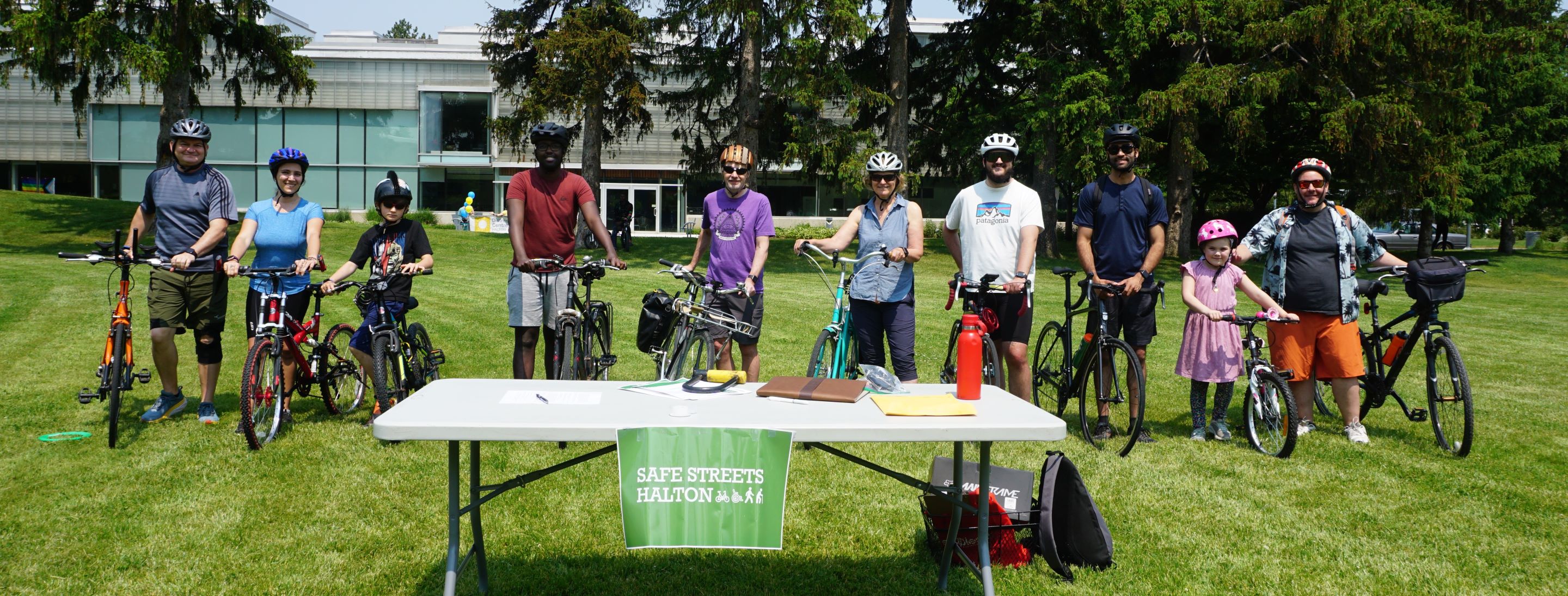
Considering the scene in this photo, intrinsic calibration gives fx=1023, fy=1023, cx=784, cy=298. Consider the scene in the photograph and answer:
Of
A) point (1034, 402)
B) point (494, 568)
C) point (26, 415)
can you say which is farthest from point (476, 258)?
point (494, 568)

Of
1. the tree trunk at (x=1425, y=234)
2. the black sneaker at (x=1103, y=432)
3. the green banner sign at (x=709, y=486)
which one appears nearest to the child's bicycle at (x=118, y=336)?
the green banner sign at (x=709, y=486)

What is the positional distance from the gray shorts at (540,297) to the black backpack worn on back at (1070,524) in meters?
3.15

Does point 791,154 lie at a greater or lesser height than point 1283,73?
lesser

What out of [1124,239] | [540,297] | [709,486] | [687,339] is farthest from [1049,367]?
[709,486]

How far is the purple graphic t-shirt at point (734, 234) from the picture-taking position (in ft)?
21.0

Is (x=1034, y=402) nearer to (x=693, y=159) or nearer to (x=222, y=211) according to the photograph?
(x=222, y=211)

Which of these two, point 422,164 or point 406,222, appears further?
point 422,164

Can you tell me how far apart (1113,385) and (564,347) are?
3.42m

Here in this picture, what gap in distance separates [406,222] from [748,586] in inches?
161

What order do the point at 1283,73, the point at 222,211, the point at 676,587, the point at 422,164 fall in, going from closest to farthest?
the point at 676,587
the point at 222,211
the point at 1283,73
the point at 422,164

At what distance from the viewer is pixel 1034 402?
7.21m

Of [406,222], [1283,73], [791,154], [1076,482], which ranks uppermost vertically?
[1283,73]

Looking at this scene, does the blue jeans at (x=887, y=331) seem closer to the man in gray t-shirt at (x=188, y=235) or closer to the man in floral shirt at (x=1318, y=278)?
the man in floral shirt at (x=1318, y=278)

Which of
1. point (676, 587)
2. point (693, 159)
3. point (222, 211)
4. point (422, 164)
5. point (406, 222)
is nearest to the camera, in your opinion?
point (676, 587)
